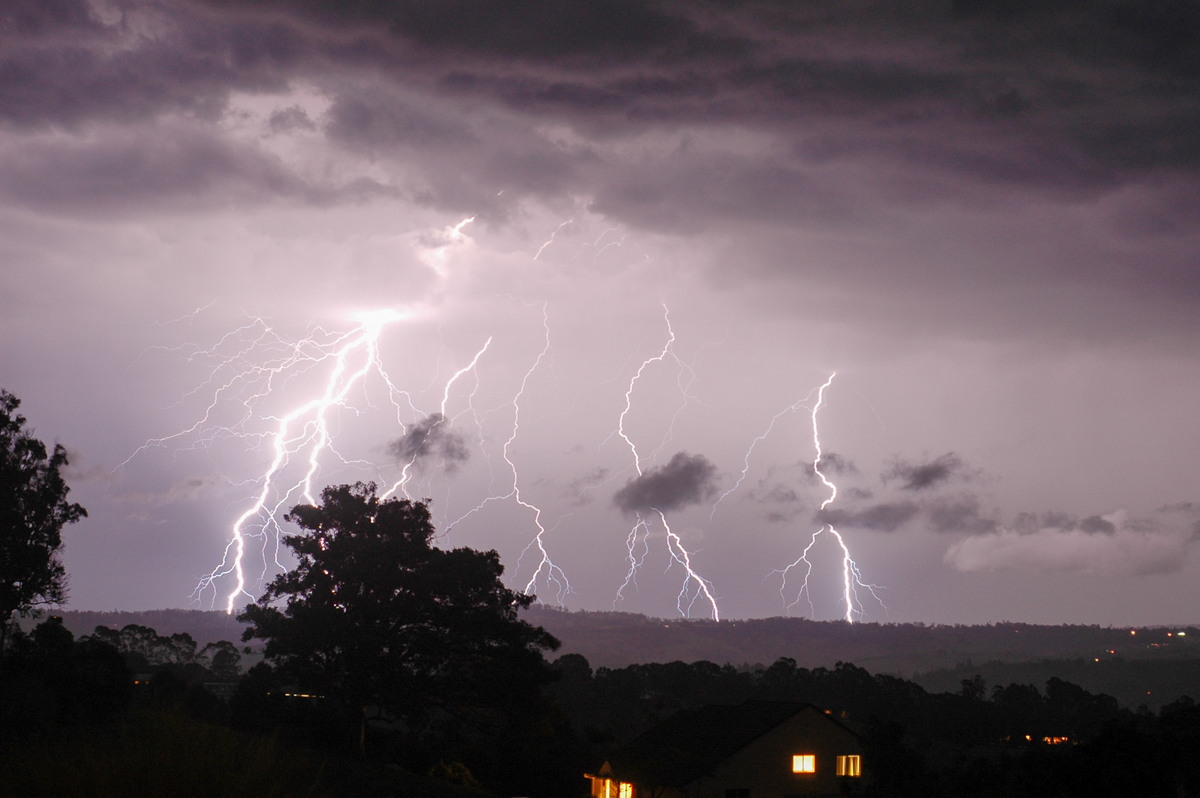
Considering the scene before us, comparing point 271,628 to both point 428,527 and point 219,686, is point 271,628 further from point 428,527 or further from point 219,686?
point 219,686

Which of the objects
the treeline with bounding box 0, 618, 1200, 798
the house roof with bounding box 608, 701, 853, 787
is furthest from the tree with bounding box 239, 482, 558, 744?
the house roof with bounding box 608, 701, 853, 787

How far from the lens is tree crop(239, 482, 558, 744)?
28781 mm

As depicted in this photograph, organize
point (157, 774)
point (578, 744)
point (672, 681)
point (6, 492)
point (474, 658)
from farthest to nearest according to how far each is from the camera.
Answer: point (672, 681) → point (578, 744) → point (474, 658) → point (6, 492) → point (157, 774)

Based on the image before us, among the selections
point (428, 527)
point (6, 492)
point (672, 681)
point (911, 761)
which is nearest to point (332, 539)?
point (428, 527)

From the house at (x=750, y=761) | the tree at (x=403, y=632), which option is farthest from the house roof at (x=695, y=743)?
the tree at (x=403, y=632)

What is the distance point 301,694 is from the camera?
29.8m

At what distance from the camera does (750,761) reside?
3456cm

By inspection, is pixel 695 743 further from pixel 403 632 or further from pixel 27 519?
pixel 27 519

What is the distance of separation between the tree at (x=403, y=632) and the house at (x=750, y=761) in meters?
6.82

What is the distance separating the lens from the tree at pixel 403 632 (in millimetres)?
28781

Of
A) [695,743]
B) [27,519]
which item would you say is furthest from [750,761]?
[27,519]

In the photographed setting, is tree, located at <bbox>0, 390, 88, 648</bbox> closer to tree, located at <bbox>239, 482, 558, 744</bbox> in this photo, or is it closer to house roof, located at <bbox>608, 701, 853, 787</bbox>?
tree, located at <bbox>239, 482, 558, 744</bbox>

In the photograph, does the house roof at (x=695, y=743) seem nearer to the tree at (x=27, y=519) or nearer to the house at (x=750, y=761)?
the house at (x=750, y=761)

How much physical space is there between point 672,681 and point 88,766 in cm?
6359
